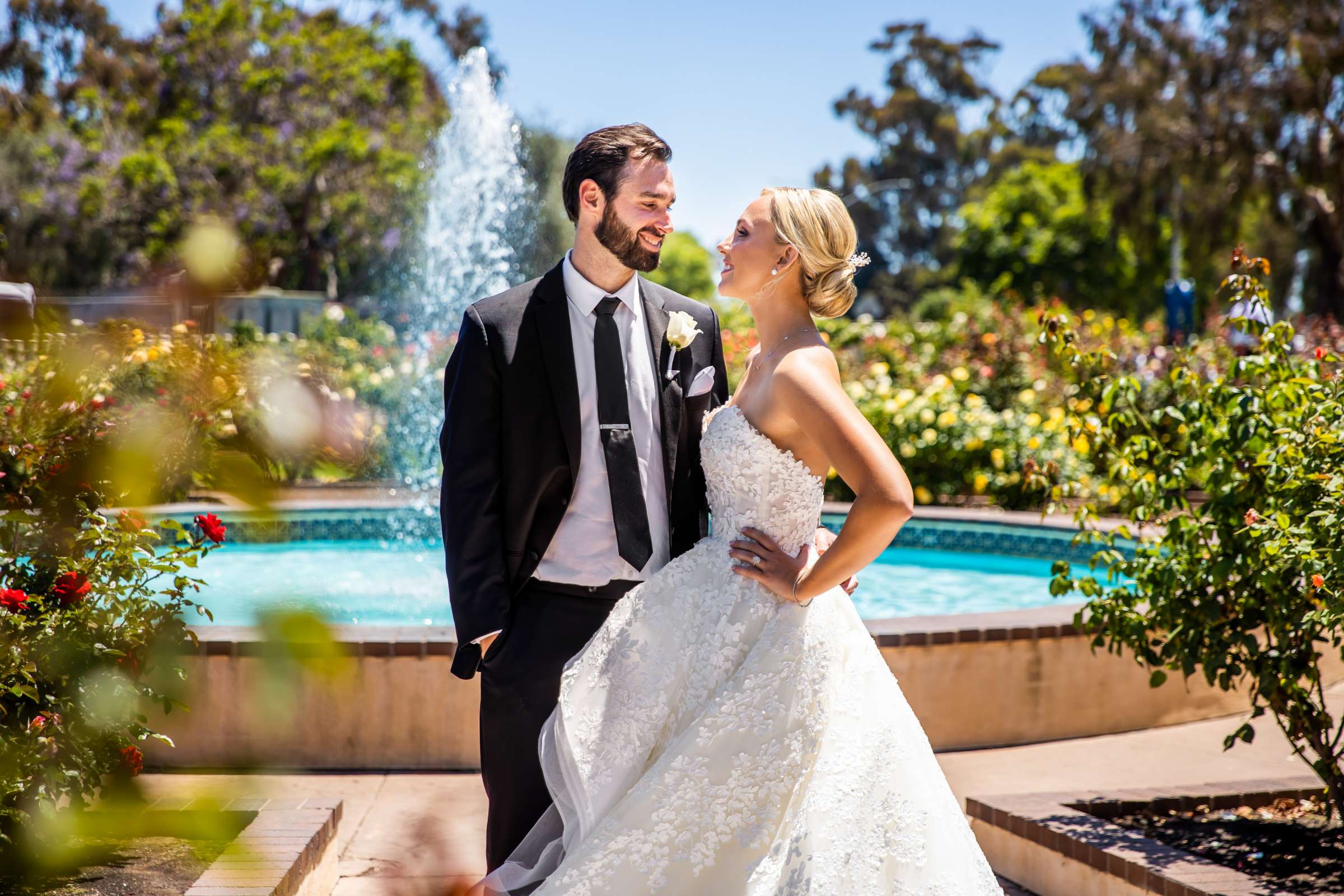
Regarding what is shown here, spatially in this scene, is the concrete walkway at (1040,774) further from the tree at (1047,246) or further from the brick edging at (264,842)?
the tree at (1047,246)

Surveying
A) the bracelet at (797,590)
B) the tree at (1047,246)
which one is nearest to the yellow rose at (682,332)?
the bracelet at (797,590)

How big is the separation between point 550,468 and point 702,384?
0.43 metres

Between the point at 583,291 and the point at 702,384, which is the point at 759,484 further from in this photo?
the point at 583,291

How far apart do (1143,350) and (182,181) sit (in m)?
18.5

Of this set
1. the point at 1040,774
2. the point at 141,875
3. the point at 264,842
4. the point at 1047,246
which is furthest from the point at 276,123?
the point at 1047,246

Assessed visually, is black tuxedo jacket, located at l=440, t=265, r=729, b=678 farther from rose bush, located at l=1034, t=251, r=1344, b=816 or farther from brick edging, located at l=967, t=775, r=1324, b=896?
brick edging, located at l=967, t=775, r=1324, b=896

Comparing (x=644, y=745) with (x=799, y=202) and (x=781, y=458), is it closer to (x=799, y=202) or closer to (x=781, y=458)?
(x=781, y=458)

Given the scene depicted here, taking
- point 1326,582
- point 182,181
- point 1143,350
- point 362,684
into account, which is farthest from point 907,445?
point 182,181

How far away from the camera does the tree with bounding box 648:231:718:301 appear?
74562 mm

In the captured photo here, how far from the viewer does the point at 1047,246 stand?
46.5 metres

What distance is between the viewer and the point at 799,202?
2.66 metres

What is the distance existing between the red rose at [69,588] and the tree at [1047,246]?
4192cm

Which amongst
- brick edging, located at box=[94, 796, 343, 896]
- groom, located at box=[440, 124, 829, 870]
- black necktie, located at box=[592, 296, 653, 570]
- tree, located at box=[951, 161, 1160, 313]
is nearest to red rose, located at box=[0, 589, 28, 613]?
brick edging, located at box=[94, 796, 343, 896]

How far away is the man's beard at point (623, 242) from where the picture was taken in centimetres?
268
